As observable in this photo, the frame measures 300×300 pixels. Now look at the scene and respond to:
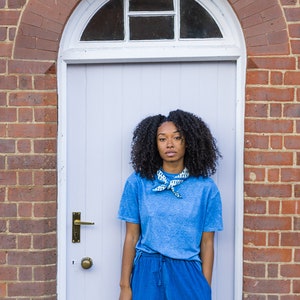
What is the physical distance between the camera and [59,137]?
12.8 ft

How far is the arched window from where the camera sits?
3.90m

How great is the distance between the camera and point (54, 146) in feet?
12.6

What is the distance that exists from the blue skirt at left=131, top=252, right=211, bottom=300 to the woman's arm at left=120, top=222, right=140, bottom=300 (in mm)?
91

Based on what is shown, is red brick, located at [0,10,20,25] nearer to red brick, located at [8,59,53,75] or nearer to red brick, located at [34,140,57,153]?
red brick, located at [8,59,53,75]

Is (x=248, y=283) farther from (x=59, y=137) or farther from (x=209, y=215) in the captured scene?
(x=59, y=137)

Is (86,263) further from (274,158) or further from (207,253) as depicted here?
(274,158)

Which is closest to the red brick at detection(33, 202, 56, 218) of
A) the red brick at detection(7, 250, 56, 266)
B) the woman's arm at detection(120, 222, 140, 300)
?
the red brick at detection(7, 250, 56, 266)

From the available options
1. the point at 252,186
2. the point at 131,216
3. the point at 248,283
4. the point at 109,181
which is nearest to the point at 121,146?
the point at 109,181

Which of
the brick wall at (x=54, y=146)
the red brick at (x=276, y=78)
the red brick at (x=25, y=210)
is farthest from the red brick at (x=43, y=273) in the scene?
the red brick at (x=276, y=78)

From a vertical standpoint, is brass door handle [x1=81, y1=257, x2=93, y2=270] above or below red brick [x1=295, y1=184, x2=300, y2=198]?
below

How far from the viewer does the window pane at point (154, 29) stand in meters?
3.91

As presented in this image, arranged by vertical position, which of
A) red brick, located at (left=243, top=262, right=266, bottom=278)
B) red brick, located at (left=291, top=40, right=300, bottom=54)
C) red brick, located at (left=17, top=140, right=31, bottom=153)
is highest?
red brick, located at (left=291, top=40, right=300, bottom=54)

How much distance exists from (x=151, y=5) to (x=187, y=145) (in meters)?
1.01

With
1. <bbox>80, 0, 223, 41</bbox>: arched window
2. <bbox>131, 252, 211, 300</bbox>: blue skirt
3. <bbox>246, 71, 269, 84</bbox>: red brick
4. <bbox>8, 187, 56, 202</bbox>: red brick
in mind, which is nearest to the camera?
<bbox>131, 252, 211, 300</bbox>: blue skirt
